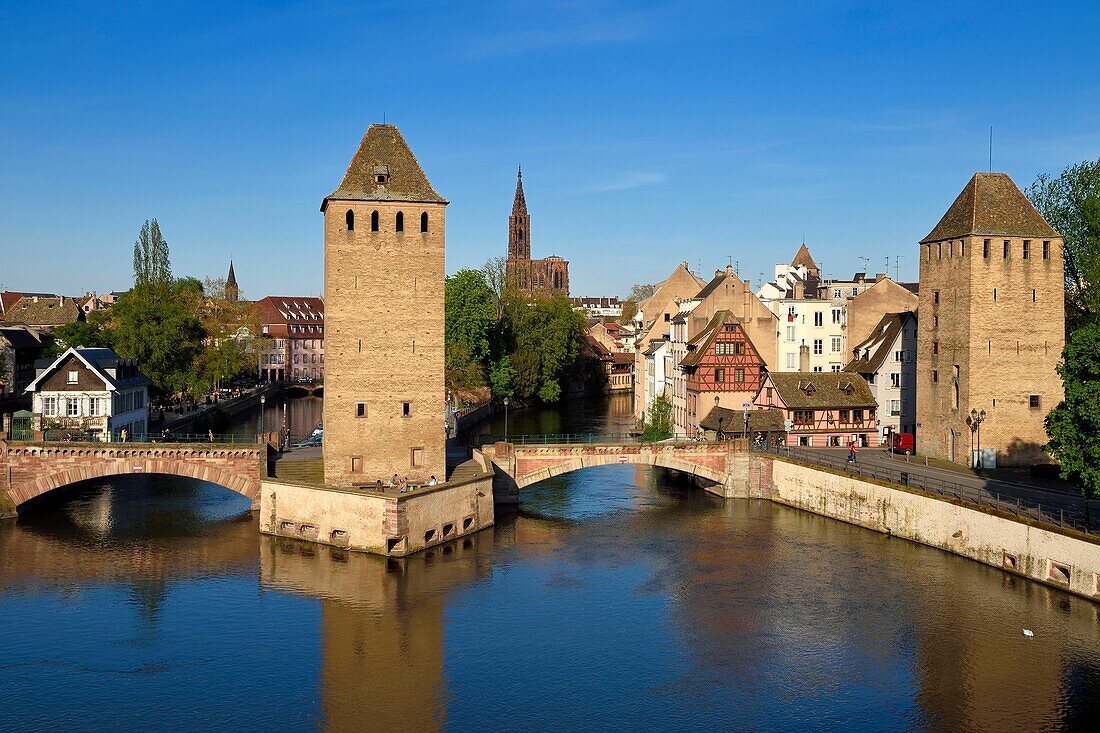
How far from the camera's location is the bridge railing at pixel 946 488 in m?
39.4

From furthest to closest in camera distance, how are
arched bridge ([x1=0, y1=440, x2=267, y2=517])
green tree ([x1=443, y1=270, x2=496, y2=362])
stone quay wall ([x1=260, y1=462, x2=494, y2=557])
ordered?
1. green tree ([x1=443, y1=270, x2=496, y2=362])
2. arched bridge ([x1=0, y1=440, x2=267, y2=517])
3. stone quay wall ([x1=260, y1=462, x2=494, y2=557])

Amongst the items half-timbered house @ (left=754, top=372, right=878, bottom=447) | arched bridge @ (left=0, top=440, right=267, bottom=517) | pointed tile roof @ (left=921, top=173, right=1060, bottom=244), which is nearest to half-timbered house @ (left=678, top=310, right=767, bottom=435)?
half-timbered house @ (left=754, top=372, right=878, bottom=447)

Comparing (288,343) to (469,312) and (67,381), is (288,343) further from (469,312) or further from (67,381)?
(67,381)

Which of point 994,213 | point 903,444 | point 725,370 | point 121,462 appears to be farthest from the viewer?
point 725,370

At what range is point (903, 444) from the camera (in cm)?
5988

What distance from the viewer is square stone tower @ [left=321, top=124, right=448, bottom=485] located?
46.7 metres

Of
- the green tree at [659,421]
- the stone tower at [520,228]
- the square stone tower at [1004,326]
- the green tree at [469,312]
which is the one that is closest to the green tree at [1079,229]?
the square stone tower at [1004,326]

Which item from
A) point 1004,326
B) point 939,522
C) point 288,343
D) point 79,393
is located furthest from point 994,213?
point 288,343

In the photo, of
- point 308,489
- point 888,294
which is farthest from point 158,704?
point 888,294

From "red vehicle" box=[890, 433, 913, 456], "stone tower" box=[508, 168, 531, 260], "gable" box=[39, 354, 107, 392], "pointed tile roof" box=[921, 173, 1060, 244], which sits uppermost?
"stone tower" box=[508, 168, 531, 260]

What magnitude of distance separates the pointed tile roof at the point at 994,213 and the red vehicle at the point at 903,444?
11.3 m

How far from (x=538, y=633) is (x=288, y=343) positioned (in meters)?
113

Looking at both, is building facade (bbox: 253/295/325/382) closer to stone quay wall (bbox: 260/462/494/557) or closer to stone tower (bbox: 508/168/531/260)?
stone tower (bbox: 508/168/531/260)

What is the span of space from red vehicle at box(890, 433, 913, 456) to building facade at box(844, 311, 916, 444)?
243 centimetres
